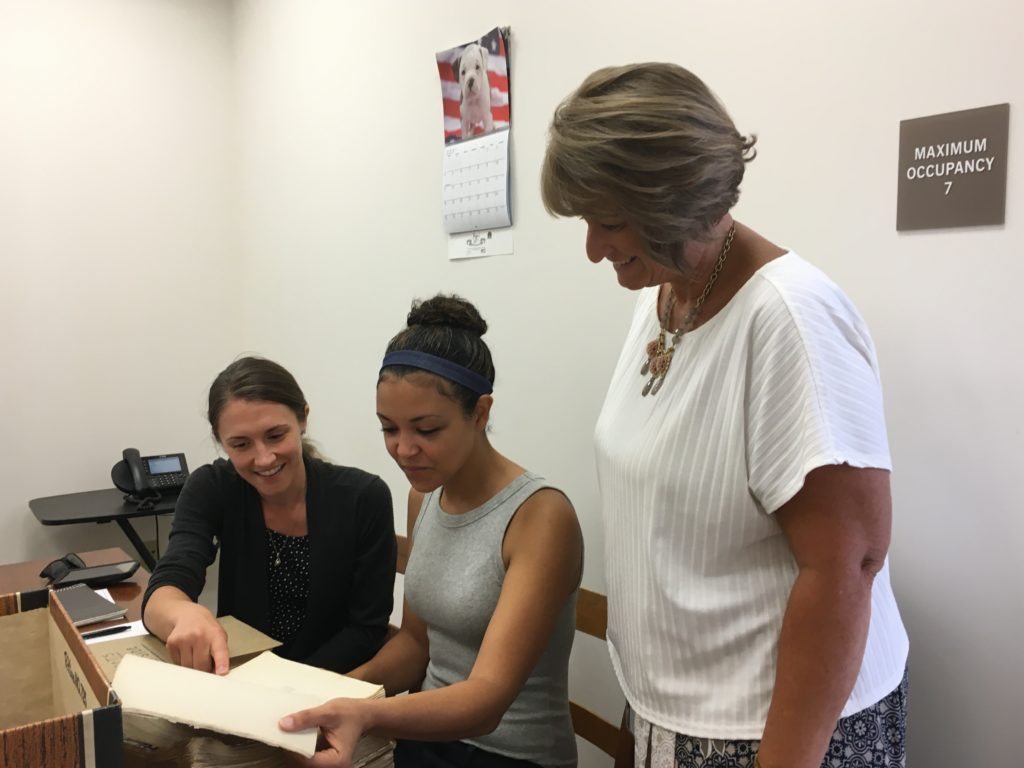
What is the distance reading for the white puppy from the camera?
5.95 feet

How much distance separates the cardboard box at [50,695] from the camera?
55 cm

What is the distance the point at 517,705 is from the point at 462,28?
1.55 meters

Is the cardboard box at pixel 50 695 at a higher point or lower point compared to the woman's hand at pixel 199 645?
higher

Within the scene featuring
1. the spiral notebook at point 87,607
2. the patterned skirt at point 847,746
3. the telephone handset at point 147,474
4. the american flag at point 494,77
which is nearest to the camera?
the patterned skirt at point 847,746

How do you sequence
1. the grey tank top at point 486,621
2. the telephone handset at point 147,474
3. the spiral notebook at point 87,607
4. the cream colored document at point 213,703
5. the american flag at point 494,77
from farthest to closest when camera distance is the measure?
1. the telephone handset at point 147,474
2. the american flag at point 494,77
3. the spiral notebook at point 87,607
4. the grey tank top at point 486,621
5. the cream colored document at point 213,703

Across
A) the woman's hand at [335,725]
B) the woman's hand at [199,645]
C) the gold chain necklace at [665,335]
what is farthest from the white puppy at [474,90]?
the woman's hand at [335,725]

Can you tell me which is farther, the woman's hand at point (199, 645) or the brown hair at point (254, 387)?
the brown hair at point (254, 387)

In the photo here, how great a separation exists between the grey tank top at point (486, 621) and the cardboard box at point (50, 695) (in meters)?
0.58

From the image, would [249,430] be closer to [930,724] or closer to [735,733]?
[735,733]

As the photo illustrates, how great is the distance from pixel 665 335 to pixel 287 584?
0.90m

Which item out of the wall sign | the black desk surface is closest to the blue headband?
the wall sign

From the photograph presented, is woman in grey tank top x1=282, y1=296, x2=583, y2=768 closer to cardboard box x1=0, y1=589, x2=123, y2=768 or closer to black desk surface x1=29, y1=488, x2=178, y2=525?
cardboard box x1=0, y1=589, x2=123, y2=768

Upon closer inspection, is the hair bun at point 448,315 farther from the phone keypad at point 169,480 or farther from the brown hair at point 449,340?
the phone keypad at point 169,480

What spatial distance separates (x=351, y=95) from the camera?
2354 mm
